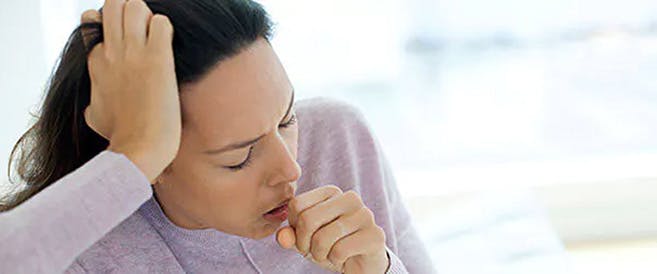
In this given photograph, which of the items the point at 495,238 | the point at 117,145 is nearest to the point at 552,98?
the point at 495,238

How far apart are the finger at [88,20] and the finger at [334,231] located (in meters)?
0.32

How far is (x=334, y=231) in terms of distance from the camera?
1.04m

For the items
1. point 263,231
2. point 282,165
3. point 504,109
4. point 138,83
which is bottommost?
point 504,109

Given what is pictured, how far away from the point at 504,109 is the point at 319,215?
128 cm

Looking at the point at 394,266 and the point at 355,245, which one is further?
the point at 394,266

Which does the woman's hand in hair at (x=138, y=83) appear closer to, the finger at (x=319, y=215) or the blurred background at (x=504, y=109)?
the finger at (x=319, y=215)

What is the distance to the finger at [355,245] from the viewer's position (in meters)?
1.05

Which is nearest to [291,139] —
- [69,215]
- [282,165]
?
[282,165]

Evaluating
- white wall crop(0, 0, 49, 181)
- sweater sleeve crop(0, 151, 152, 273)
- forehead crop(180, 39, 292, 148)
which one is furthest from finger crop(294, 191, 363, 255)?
white wall crop(0, 0, 49, 181)

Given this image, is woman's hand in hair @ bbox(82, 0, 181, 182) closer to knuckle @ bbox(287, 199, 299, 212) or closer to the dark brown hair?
the dark brown hair

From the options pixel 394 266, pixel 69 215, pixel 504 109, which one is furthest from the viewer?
pixel 504 109

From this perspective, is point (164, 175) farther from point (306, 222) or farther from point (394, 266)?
point (394, 266)

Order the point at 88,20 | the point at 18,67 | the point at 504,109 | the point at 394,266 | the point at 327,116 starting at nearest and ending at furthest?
the point at 88,20 → the point at 394,266 → the point at 327,116 → the point at 18,67 → the point at 504,109

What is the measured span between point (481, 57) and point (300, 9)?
444 millimetres
